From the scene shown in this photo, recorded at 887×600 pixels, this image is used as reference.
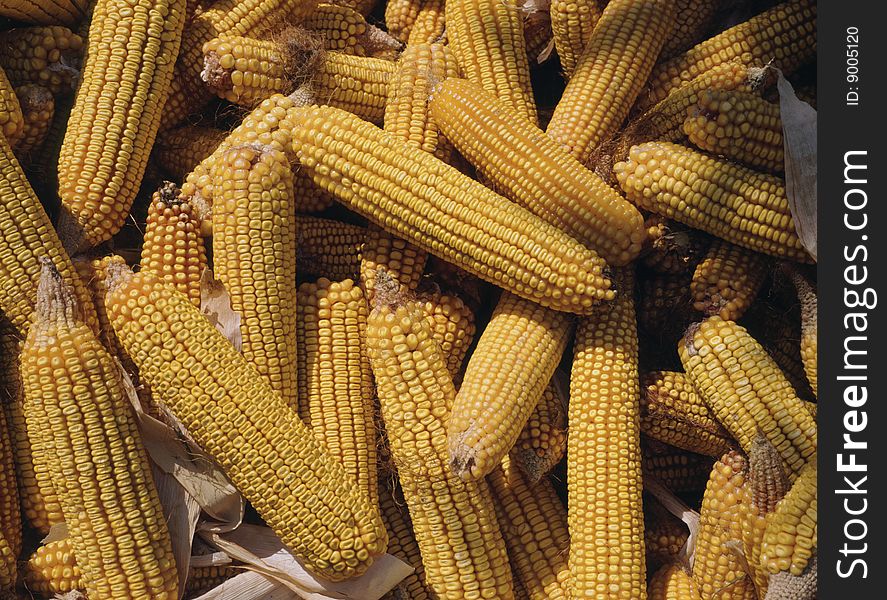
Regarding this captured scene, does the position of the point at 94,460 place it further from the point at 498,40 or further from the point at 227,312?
the point at 498,40

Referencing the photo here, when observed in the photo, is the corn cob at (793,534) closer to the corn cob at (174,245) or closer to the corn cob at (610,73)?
the corn cob at (610,73)

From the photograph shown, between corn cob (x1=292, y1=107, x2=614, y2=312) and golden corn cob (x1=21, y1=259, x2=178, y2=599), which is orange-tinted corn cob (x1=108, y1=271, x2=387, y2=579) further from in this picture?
corn cob (x1=292, y1=107, x2=614, y2=312)

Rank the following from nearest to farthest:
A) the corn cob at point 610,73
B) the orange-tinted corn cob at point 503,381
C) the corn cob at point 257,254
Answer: the orange-tinted corn cob at point 503,381, the corn cob at point 257,254, the corn cob at point 610,73

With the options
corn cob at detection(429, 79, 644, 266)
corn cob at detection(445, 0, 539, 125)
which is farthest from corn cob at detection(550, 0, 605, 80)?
corn cob at detection(429, 79, 644, 266)

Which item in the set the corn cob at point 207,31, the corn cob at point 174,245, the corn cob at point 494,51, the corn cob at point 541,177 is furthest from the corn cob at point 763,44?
the corn cob at point 174,245
